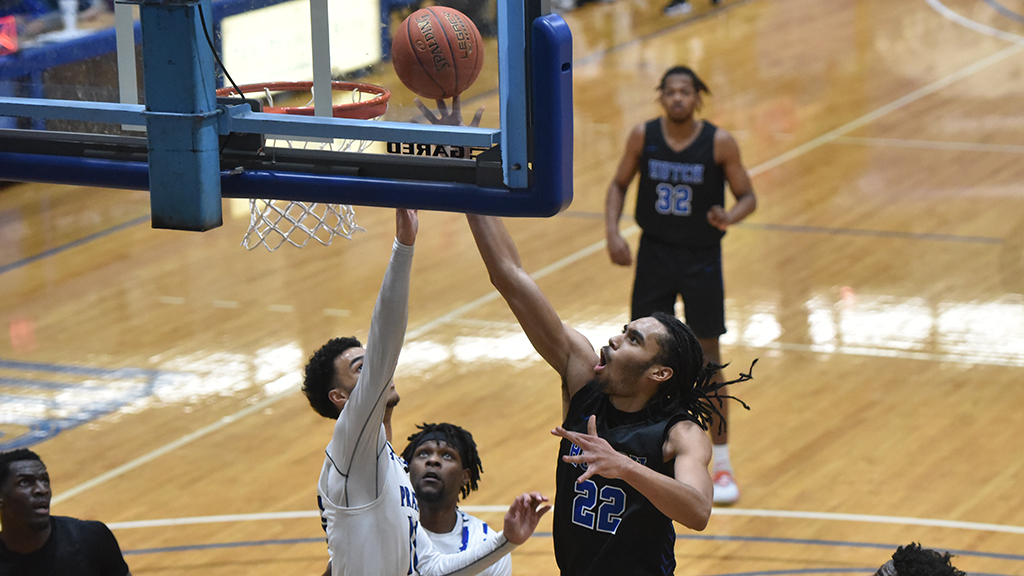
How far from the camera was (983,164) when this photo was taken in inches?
453

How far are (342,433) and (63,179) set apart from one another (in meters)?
0.96

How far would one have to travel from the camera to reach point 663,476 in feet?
10.5

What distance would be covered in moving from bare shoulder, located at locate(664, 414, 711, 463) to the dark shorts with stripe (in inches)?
114

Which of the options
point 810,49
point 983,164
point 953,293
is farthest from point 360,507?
point 810,49

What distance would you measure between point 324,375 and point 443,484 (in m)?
0.59

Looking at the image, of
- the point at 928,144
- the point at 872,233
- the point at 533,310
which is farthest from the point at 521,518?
the point at 928,144

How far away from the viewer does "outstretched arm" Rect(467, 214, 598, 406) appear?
389 cm

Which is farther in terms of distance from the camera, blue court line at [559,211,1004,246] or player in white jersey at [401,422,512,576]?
blue court line at [559,211,1004,246]

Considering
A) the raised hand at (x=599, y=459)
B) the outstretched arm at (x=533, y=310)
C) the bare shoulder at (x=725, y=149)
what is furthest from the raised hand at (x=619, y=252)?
the raised hand at (x=599, y=459)

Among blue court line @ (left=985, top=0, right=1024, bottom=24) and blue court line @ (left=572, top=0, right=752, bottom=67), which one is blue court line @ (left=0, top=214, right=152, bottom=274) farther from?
blue court line @ (left=985, top=0, right=1024, bottom=24)

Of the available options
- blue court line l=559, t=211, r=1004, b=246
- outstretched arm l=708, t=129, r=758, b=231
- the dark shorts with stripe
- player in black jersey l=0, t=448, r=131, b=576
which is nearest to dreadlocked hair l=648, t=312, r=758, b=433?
player in black jersey l=0, t=448, r=131, b=576

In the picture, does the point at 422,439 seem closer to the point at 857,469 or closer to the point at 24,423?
the point at 857,469

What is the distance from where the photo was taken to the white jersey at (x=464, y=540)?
4.27 meters

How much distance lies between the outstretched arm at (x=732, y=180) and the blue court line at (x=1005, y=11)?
12.8m
